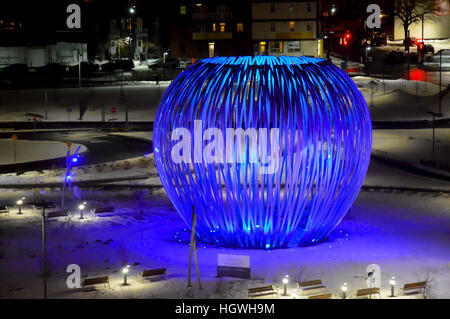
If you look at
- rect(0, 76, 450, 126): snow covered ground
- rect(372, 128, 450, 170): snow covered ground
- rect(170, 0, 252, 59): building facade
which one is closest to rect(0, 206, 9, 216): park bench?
rect(372, 128, 450, 170): snow covered ground

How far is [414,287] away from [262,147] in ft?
17.2

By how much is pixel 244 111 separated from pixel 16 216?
8794 millimetres

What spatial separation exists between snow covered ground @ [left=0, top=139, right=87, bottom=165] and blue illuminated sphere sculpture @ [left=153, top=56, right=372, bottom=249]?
1652cm

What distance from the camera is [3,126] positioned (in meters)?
56.8

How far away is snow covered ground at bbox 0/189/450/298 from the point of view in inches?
895

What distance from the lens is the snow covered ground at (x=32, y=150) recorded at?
41906 mm

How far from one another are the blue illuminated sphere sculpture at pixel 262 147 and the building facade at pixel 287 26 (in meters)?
65.8

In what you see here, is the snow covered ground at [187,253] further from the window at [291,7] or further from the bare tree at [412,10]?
the bare tree at [412,10]

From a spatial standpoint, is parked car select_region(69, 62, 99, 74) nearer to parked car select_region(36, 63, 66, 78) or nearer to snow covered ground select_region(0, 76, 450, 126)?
parked car select_region(36, 63, 66, 78)

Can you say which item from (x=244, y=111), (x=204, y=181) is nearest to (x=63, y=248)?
(x=204, y=181)

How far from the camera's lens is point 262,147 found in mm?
Result: 24922

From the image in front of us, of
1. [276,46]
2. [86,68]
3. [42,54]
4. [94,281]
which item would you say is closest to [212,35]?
[276,46]

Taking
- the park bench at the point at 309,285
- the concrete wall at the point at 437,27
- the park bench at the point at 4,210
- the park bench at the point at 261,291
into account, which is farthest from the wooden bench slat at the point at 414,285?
the concrete wall at the point at 437,27

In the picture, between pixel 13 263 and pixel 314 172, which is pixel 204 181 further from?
pixel 13 263
